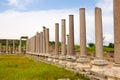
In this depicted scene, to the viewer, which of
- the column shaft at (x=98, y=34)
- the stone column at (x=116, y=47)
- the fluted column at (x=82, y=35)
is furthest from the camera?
the fluted column at (x=82, y=35)

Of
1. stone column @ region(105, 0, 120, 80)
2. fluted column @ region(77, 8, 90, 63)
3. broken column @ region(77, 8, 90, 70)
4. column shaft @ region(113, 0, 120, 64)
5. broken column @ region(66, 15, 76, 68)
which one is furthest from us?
broken column @ region(66, 15, 76, 68)

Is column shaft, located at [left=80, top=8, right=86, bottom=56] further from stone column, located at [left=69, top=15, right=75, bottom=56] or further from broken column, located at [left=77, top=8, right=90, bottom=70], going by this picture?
stone column, located at [left=69, top=15, right=75, bottom=56]

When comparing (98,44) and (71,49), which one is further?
(71,49)

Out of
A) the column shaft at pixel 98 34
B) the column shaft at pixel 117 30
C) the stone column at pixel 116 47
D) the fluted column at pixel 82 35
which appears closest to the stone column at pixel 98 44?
the column shaft at pixel 98 34

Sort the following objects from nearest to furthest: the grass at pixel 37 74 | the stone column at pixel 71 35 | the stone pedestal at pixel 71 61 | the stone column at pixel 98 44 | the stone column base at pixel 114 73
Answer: the stone column base at pixel 114 73, the grass at pixel 37 74, the stone column at pixel 98 44, the stone pedestal at pixel 71 61, the stone column at pixel 71 35

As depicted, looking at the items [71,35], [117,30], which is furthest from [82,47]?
[117,30]

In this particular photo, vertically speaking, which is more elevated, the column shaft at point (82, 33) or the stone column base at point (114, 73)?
the column shaft at point (82, 33)

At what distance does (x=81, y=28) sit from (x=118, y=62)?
30.4 ft

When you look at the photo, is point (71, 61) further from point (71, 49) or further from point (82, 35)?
point (82, 35)

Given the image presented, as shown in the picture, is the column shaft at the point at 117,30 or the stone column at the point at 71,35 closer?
the column shaft at the point at 117,30

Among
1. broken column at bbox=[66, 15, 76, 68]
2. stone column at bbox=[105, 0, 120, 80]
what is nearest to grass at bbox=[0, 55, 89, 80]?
broken column at bbox=[66, 15, 76, 68]

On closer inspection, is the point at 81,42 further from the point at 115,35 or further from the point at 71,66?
the point at 115,35

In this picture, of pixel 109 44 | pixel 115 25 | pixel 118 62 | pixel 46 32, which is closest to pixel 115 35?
pixel 115 25

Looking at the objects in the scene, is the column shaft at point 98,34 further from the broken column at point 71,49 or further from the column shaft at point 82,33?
the broken column at point 71,49
